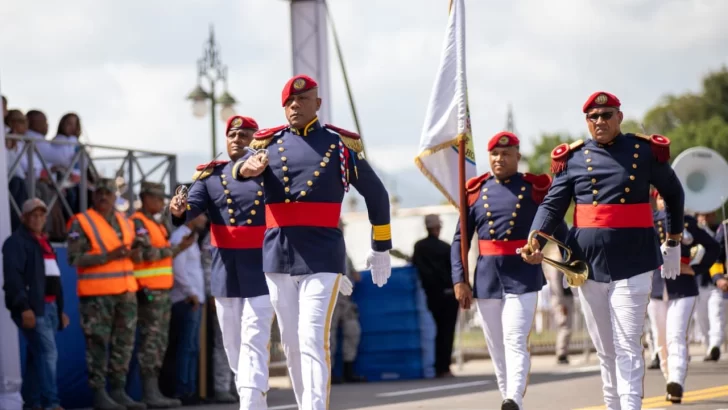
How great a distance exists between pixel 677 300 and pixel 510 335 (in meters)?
4.52

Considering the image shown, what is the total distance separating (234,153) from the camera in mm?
10023

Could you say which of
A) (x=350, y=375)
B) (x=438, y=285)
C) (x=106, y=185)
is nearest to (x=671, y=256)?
(x=106, y=185)

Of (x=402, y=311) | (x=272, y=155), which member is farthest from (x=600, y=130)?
(x=402, y=311)

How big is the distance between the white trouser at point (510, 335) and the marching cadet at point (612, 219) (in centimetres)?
71

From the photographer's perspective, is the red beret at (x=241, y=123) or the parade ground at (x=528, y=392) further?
the parade ground at (x=528, y=392)

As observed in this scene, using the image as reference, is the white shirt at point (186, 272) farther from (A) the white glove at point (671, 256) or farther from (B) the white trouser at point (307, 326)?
(A) the white glove at point (671, 256)

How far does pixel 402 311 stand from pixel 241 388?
938 cm

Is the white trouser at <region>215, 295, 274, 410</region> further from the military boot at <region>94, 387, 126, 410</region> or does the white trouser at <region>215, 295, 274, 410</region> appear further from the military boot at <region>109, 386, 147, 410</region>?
the military boot at <region>109, 386, 147, 410</region>

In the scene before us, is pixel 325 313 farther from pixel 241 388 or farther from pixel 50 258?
pixel 50 258

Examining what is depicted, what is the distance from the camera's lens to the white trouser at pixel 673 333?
40.3 feet

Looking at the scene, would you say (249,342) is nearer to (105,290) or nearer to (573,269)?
(573,269)

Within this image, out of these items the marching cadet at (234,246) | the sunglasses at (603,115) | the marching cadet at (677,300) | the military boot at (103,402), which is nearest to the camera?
the sunglasses at (603,115)

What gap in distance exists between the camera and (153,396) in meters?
13.5

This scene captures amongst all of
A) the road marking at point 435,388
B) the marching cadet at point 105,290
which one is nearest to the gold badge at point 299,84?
the marching cadet at point 105,290
